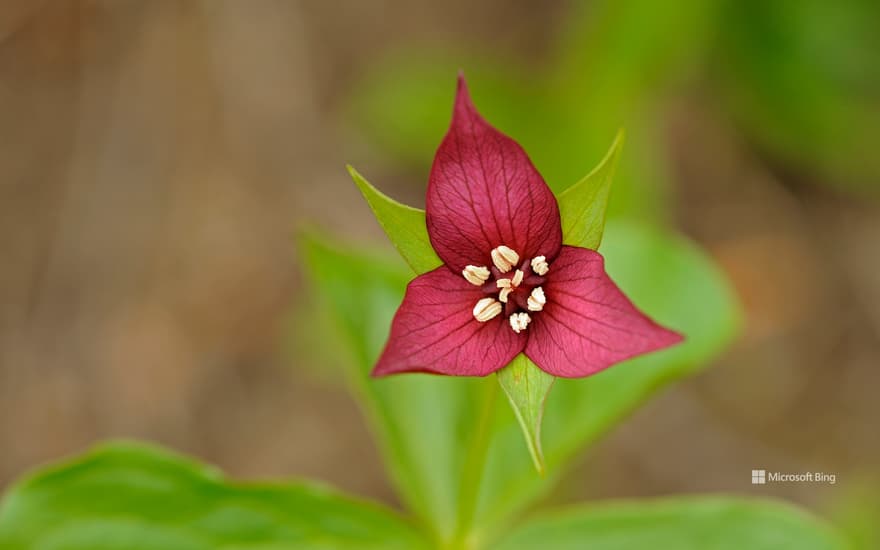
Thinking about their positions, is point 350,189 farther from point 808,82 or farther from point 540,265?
point 540,265

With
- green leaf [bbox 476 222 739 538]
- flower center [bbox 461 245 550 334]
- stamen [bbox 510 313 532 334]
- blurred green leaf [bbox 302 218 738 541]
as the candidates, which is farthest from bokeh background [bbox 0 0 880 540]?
stamen [bbox 510 313 532 334]

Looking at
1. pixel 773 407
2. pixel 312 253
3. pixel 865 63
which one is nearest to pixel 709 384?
pixel 773 407

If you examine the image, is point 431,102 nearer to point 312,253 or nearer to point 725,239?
point 725,239

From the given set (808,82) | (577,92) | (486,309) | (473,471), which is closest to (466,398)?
(473,471)

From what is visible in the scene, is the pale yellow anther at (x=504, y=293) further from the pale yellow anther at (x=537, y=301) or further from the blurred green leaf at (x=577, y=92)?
the blurred green leaf at (x=577, y=92)

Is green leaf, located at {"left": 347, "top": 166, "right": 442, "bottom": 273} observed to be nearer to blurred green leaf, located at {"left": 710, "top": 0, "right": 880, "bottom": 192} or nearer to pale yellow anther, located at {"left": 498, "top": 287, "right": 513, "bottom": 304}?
pale yellow anther, located at {"left": 498, "top": 287, "right": 513, "bottom": 304}

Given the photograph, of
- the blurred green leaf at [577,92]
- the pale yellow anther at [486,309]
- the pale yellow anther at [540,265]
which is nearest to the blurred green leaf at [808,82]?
the blurred green leaf at [577,92]
